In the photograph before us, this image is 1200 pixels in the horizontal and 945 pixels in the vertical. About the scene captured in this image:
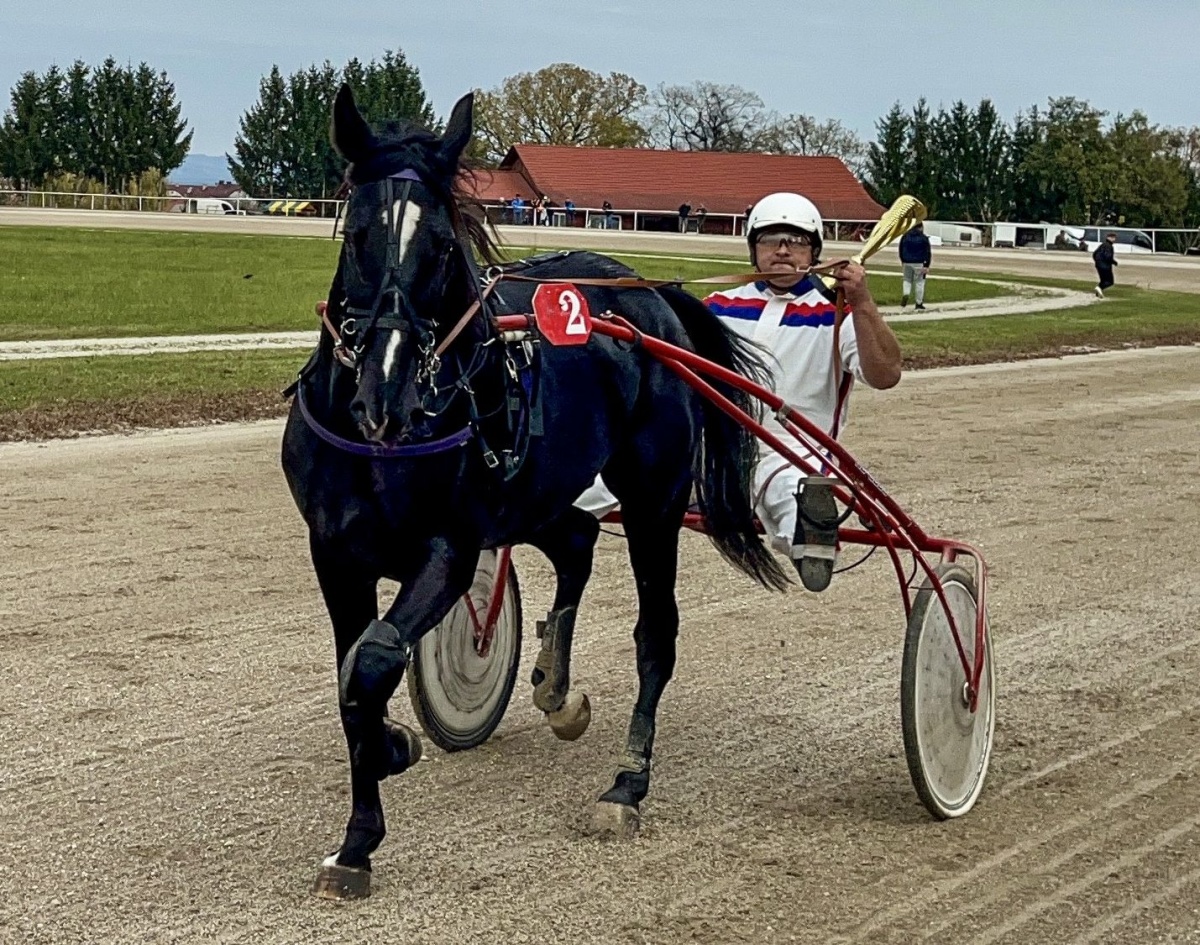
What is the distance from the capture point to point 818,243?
4.64m

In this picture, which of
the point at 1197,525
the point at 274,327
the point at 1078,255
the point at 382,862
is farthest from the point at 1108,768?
the point at 1078,255

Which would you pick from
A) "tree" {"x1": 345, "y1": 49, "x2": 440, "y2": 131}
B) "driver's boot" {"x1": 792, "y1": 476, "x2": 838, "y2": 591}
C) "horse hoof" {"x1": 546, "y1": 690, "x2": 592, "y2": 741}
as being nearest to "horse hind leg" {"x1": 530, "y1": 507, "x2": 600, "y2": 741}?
"horse hoof" {"x1": 546, "y1": 690, "x2": 592, "y2": 741}

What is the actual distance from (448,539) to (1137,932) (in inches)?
61.1

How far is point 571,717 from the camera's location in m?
4.48

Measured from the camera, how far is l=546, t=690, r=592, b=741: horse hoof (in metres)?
4.47

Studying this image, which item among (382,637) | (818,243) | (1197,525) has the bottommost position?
(1197,525)

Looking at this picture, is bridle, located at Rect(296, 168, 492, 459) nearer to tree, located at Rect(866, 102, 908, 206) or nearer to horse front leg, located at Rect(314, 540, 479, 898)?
horse front leg, located at Rect(314, 540, 479, 898)

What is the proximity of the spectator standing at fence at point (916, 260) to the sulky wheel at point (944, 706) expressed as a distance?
18.7 m

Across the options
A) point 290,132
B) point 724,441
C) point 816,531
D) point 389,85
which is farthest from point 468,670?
point 290,132

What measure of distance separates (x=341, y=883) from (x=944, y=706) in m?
1.57

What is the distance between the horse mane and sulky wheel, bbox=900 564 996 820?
146 centimetres

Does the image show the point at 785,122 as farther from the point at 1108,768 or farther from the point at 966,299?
the point at 1108,768

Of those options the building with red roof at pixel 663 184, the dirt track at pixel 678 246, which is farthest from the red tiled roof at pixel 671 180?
the dirt track at pixel 678 246

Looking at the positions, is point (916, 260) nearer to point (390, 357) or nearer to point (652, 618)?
point (652, 618)
